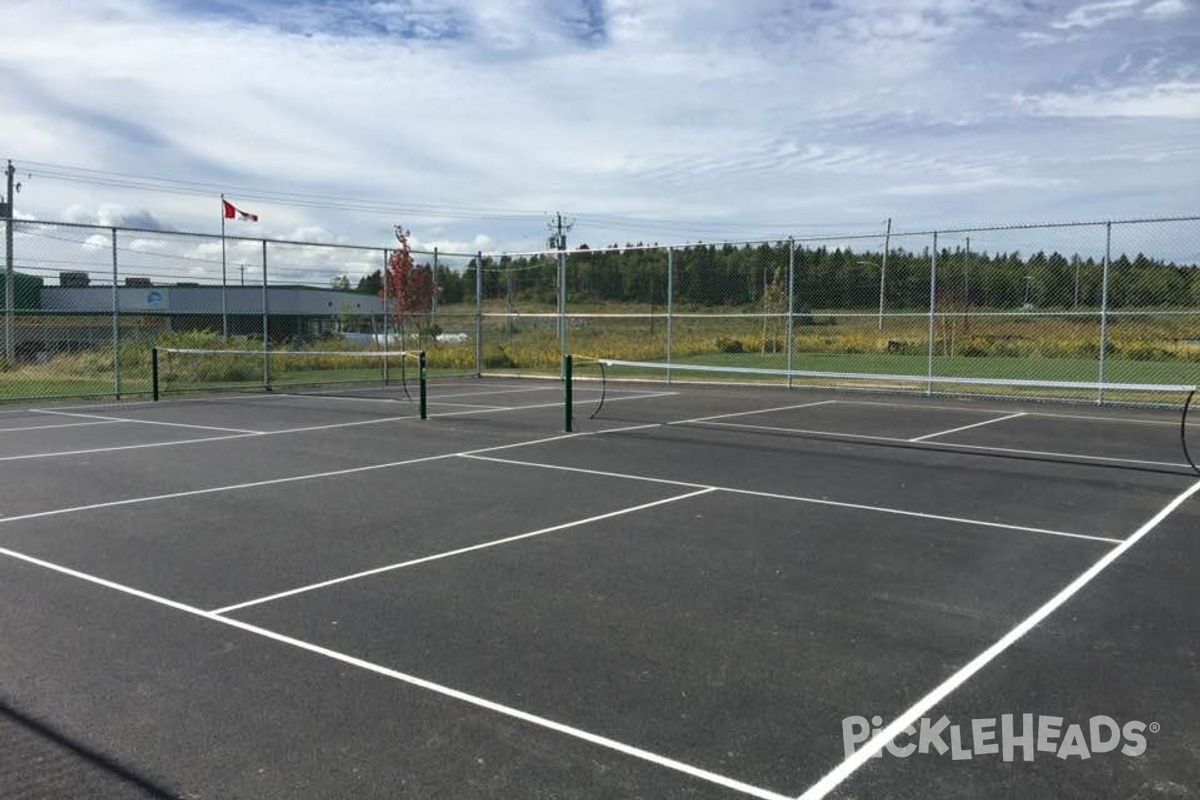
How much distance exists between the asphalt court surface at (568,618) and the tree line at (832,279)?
1379 centimetres

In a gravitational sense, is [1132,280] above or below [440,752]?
above

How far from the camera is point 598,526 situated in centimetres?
809

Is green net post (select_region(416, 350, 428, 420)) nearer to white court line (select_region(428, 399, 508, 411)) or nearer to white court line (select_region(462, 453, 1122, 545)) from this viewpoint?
white court line (select_region(428, 399, 508, 411))

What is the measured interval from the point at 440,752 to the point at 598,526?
13.9 feet

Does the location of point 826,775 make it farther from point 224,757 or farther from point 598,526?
point 598,526

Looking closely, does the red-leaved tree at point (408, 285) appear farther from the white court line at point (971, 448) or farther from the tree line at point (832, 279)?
the white court line at point (971, 448)

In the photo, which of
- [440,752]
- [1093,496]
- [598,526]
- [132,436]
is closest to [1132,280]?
[1093,496]

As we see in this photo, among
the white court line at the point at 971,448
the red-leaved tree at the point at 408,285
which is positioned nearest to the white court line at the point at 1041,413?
the white court line at the point at 971,448

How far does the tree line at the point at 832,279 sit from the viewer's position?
23906 millimetres

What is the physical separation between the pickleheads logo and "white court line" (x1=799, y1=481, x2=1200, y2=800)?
35 millimetres

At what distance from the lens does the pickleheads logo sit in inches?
156

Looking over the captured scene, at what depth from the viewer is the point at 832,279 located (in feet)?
103

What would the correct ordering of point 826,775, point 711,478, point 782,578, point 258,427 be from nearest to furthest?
point 826,775, point 782,578, point 711,478, point 258,427

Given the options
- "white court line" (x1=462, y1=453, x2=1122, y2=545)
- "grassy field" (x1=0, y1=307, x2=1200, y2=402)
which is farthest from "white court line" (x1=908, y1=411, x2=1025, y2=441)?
"white court line" (x1=462, y1=453, x2=1122, y2=545)
